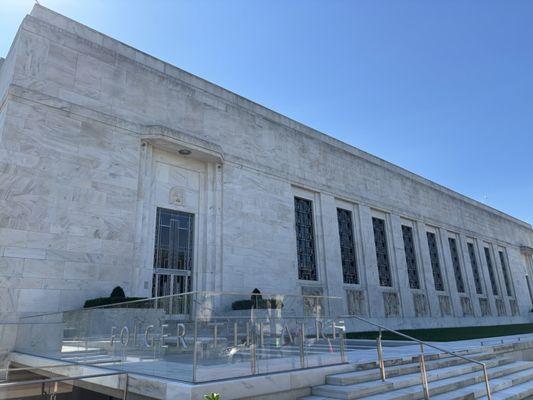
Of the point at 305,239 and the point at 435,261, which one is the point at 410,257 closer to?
the point at 435,261

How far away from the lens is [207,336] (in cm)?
567

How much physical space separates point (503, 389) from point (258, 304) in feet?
19.8

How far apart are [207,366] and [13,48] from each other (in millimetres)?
13833

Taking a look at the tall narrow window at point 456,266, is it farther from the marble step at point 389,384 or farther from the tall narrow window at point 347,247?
the marble step at point 389,384

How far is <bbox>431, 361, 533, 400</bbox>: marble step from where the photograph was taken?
296 inches

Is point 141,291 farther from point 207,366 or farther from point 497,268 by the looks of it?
point 497,268

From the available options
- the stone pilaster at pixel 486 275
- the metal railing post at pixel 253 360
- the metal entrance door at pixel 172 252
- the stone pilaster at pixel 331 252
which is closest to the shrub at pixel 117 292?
the metal entrance door at pixel 172 252

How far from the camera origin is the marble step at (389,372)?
6.95 metres

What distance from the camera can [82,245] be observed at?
42.6ft

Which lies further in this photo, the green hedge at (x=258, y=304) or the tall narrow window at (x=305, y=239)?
the tall narrow window at (x=305, y=239)

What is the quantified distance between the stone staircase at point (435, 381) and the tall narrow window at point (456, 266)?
20189 millimetres

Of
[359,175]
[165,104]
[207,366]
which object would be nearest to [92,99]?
[165,104]

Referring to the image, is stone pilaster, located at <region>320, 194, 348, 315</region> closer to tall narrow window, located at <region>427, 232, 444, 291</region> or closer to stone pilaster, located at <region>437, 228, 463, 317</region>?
tall narrow window, located at <region>427, 232, 444, 291</region>

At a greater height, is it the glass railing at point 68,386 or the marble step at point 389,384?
the glass railing at point 68,386
